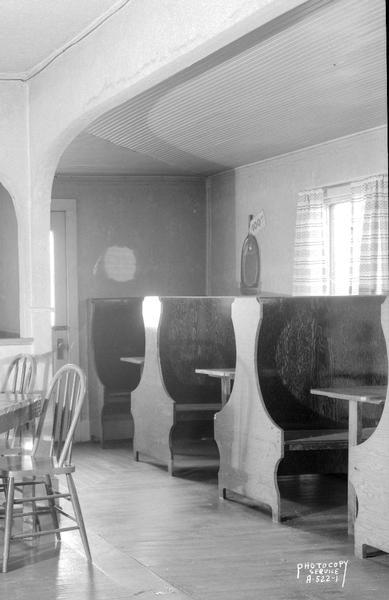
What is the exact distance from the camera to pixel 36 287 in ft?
18.6

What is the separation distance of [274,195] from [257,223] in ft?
1.34

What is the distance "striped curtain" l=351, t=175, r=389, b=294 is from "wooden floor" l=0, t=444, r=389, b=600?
1.43 m

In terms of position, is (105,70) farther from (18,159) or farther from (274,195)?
(274,195)

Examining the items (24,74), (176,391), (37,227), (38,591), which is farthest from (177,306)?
(38,591)

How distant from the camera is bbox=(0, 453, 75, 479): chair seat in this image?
13.8ft

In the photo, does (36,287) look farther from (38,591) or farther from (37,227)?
(38,591)

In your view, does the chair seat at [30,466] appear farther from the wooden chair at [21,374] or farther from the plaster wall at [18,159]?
the plaster wall at [18,159]

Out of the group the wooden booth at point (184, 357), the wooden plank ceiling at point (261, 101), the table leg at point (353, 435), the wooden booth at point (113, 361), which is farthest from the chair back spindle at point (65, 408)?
the wooden booth at point (113, 361)

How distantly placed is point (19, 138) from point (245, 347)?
1.96m

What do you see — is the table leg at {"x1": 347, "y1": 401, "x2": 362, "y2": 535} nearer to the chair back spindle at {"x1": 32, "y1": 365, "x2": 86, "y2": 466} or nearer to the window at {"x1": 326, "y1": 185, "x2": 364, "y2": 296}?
the chair back spindle at {"x1": 32, "y1": 365, "x2": 86, "y2": 466}

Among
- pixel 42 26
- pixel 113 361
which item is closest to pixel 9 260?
pixel 113 361

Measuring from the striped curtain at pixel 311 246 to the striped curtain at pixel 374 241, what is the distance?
0.70 metres

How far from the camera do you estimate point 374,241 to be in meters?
6.32

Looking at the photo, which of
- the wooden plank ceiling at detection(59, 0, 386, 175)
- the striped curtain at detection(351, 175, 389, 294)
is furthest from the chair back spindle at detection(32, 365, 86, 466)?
the striped curtain at detection(351, 175, 389, 294)
